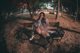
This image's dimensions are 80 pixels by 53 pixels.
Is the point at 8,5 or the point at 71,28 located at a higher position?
the point at 8,5

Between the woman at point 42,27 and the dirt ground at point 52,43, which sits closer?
the dirt ground at point 52,43

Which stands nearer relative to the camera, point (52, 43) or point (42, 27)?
point (52, 43)

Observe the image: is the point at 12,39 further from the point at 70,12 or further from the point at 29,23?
the point at 70,12

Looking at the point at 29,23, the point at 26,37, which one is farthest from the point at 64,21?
the point at 26,37

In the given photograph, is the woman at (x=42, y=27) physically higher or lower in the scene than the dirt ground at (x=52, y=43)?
higher

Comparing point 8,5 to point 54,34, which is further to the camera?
point 8,5

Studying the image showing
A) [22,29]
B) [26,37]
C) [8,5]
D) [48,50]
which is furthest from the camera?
[8,5]

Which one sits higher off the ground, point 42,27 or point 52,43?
point 42,27

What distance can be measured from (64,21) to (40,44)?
3.27 meters

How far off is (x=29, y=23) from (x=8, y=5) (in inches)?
93.9

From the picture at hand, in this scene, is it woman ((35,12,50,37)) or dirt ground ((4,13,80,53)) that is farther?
woman ((35,12,50,37))

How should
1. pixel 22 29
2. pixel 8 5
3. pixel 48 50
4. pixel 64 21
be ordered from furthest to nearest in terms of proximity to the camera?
pixel 8 5, pixel 64 21, pixel 22 29, pixel 48 50

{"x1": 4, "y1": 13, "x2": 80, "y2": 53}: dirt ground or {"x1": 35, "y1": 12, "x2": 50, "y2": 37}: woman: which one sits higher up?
{"x1": 35, "y1": 12, "x2": 50, "y2": 37}: woman

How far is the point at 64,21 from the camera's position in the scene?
612 inches
